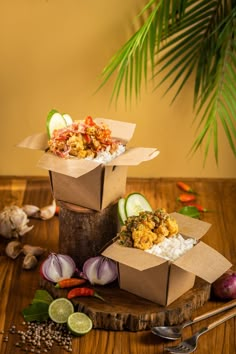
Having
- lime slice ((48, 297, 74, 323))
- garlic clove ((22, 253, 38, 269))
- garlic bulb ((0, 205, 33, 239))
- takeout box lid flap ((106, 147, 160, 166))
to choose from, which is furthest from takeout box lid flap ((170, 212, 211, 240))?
garlic bulb ((0, 205, 33, 239))

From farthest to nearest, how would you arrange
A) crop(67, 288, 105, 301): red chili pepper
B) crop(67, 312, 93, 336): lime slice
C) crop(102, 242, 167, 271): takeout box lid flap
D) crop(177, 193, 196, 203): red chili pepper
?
crop(177, 193, 196, 203): red chili pepper, crop(67, 288, 105, 301): red chili pepper, crop(67, 312, 93, 336): lime slice, crop(102, 242, 167, 271): takeout box lid flap

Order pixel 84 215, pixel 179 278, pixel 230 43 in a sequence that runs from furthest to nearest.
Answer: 1. pixel 230 43
2. pixel 84 215
3. pixel 179 278

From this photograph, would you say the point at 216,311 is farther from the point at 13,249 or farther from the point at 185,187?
the point at 185,187

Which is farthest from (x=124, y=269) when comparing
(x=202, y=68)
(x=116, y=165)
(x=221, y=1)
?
(x=221, y=1)

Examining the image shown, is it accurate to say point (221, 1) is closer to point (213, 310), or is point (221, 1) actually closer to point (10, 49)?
point (10, 49)

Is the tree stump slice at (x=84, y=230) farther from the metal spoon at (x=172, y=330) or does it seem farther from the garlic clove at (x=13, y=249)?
the metal spoon at (x=172, y=330)

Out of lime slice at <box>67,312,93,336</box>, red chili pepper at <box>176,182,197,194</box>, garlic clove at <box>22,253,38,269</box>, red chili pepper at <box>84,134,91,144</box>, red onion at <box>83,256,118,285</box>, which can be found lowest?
lime slice at <box>67,312,93,336</box>

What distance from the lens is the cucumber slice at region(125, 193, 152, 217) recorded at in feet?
10.5

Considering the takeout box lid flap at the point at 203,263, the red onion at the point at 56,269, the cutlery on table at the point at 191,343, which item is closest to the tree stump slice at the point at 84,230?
the red onion at the point at 56,269

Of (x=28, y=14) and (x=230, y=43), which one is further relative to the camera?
(x=28, y=14)

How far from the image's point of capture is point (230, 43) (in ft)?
11.3

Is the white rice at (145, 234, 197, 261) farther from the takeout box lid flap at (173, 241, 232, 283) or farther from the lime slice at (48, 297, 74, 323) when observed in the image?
the lime slice at (48, 297, 74, 323)

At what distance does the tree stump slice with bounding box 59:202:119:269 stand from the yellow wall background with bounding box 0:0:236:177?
948 mm

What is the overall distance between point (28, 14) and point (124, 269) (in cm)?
151
